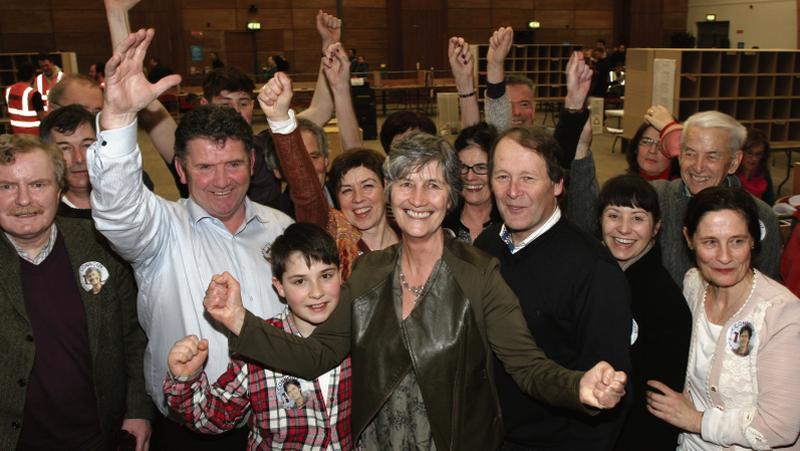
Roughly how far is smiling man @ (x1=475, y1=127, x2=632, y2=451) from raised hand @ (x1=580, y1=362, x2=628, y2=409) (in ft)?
0.95

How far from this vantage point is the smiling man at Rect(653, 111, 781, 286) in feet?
9.93

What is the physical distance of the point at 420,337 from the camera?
1.88 metres

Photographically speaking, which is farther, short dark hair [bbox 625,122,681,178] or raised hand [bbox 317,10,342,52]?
short dark hair [bbox 625,122,681,178]

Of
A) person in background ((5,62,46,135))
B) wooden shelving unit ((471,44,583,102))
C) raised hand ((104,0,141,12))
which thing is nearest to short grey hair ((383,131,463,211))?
raised hand ((104,0,141,12))

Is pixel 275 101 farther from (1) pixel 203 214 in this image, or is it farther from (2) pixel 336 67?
(2) pixel 336 67

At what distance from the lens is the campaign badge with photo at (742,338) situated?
2.21 meters

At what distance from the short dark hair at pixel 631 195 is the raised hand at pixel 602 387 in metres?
1.17

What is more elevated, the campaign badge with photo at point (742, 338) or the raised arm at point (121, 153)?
the raised arm at point (121, 153)

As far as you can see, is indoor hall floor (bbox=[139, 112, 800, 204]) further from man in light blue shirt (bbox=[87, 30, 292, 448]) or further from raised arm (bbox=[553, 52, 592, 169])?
raised arm (bbox=[553, 52, 592, 169])

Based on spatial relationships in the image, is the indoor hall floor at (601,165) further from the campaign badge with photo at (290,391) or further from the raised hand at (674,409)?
the raised hand at (674,409)

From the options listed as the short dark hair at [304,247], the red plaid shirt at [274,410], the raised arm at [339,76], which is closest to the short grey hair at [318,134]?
the raised arm at [339,76]

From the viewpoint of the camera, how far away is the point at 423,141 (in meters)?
2.06

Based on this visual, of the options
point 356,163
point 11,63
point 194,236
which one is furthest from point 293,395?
point 11,63

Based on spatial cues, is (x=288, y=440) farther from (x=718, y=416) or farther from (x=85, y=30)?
(x=85, y=30)
